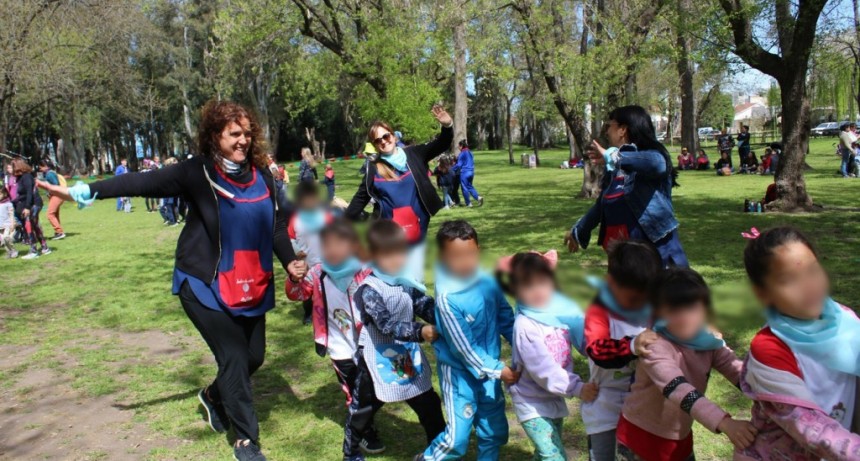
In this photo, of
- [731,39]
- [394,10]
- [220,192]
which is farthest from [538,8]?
[220,192]

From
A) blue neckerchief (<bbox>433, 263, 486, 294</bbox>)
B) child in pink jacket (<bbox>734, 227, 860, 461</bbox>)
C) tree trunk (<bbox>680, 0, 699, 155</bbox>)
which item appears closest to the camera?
child in pink jacket (<bbox>734, 227, 860, 461</bbox>)

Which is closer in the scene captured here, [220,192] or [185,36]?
[220,192]

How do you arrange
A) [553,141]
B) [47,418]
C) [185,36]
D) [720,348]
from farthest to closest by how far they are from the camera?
[553,141], [185,36], [47,418], [720,348]

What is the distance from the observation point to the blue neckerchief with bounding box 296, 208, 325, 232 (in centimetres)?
390

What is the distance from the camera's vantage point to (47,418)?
5.29m

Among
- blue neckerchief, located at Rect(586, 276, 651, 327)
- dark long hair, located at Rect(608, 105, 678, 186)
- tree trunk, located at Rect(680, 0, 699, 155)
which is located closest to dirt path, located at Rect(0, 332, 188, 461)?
blue neckerchief, located at Rect(586, 276, 651, 327)

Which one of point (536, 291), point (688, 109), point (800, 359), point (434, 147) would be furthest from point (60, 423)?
point (688, 109)

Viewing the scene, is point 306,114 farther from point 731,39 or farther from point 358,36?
point 731,39

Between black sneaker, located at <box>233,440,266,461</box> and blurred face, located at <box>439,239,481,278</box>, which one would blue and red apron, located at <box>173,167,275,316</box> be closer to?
black sneaker, located at <box>233,440,266,461</box>

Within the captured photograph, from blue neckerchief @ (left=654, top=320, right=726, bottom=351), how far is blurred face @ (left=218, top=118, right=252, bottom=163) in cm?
261

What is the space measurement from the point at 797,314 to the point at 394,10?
22548 millimetres

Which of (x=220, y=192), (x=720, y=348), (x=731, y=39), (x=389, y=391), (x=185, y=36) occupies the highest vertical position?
(x=185, y=36)

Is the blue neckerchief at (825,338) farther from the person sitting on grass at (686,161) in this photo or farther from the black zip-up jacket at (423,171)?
the person sitting on grass at (686,161)

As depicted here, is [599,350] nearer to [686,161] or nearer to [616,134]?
[616,134]
